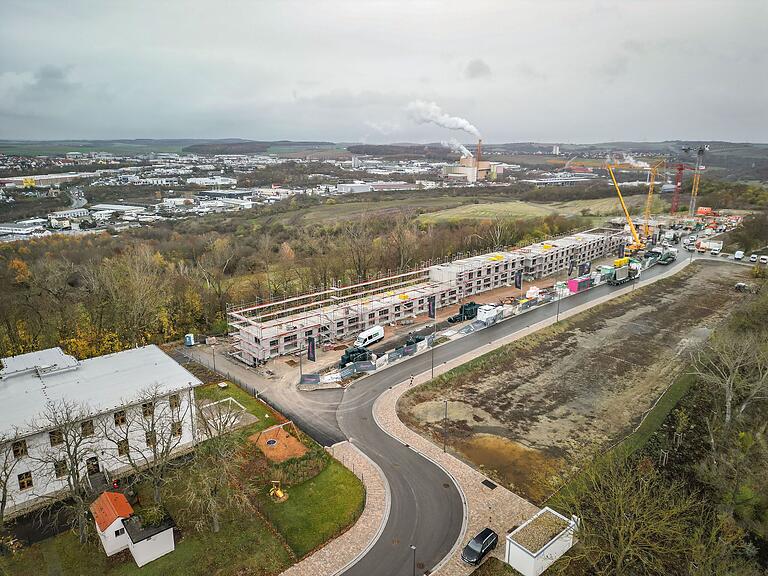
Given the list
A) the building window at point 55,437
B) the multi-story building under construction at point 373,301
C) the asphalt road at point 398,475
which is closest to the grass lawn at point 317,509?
the asphalt road at point 398,475

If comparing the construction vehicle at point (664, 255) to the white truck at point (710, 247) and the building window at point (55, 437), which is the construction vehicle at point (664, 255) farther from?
the building window at point (55, 437)

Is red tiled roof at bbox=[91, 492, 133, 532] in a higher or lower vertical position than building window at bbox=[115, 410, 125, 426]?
lower

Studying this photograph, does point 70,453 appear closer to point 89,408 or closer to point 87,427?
point 87,427

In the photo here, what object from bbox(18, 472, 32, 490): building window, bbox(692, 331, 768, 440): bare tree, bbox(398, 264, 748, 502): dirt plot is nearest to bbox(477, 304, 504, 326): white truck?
bbox(398, 264, 748, 502): dirt plot

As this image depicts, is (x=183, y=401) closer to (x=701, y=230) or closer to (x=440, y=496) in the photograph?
(x=440, y=496)

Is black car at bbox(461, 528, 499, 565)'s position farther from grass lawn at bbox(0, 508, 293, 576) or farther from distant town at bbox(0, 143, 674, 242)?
distant town at bbox(0, 143, 674, 242)

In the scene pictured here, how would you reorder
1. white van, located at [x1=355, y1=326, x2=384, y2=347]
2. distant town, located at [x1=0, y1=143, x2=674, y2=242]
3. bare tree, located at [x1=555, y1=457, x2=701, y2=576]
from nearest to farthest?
1. bare tree, located at [x1=555, y1=457, x2=701, y2=576]
2. white van, located at [x1=355, y1=326, x2=384, y2=347]
3. distant town, located at [x1=0, y1=143, x2=674, y2=242]

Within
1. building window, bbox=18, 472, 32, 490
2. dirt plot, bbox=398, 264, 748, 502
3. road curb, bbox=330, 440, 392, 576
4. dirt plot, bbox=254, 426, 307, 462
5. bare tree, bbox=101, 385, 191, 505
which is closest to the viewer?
road curb, bbox=330, 440, 392, 576
